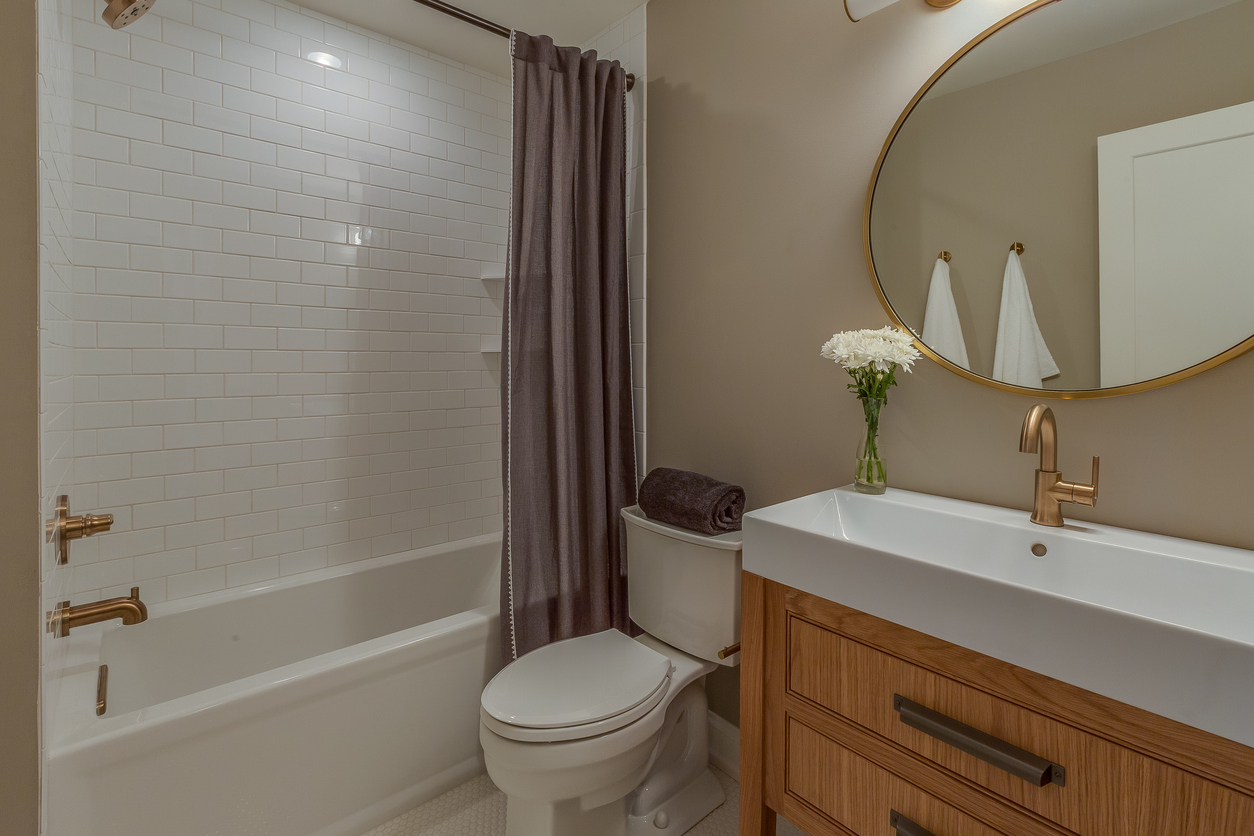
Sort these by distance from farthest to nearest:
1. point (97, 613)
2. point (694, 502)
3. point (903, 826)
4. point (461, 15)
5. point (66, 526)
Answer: point (461, 15), point (694, 502), point (97, 613), point (66, 526), point (903, 826)

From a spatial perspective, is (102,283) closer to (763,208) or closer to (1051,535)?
(763,208)

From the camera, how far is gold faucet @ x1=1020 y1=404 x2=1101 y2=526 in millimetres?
1025

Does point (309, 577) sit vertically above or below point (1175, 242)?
below

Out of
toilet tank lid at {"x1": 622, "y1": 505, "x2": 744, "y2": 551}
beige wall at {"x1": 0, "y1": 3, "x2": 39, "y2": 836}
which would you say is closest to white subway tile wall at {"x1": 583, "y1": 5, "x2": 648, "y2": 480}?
toilet tank lid at {"x1": 622, "y1": 505, "x2": 744, "y2": 551}

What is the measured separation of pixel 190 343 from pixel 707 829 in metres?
2.13

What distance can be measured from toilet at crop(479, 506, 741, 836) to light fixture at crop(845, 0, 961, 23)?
1.26 m

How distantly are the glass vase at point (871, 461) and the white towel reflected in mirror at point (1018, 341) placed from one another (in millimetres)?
246

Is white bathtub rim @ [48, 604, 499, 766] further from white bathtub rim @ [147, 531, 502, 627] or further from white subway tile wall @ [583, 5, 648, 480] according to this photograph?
white subway tile wall @ [583, 5, 648, 480]

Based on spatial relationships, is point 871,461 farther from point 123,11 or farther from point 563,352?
point 123,11

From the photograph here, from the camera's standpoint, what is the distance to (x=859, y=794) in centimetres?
99

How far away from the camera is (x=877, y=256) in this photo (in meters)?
1.38

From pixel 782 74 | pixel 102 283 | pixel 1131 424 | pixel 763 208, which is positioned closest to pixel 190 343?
pixel 102 283

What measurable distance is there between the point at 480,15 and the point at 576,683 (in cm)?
217

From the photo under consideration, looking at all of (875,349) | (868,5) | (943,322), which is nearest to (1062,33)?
(868,5)
